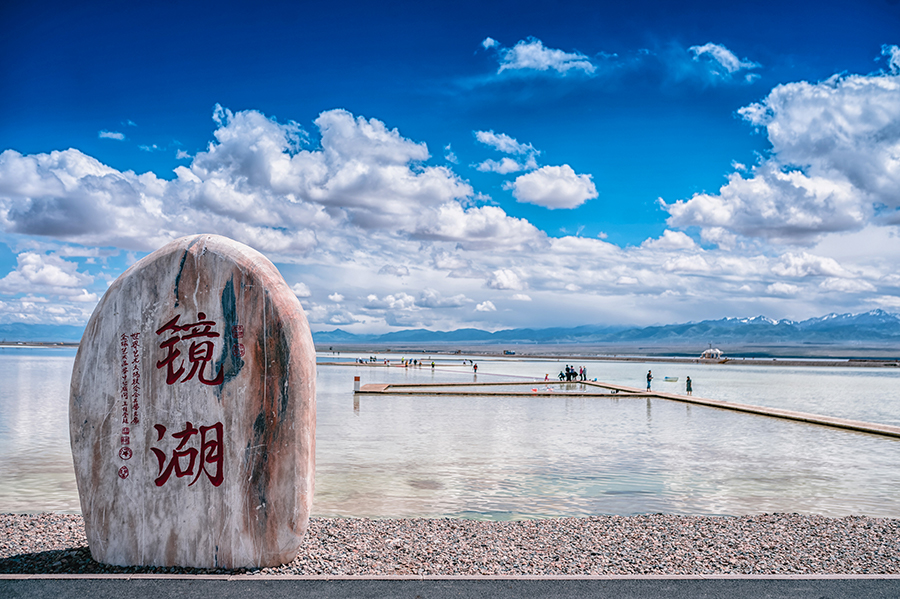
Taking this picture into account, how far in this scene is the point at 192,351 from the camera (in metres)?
6.73

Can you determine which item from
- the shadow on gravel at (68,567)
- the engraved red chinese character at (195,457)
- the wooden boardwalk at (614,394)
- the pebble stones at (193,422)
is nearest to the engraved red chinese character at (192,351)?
the pebble stones at (193,422)

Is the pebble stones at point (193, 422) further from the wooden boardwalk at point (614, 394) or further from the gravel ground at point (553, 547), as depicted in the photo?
the wooden boardwalk at point (614, 394)

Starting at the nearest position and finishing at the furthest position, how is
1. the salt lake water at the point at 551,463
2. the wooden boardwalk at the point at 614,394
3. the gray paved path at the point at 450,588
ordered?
the gray paved path at the point at 450,588 → the salt lake water at the point at 551,463 → the wooden boardwalk at the point at 614,394

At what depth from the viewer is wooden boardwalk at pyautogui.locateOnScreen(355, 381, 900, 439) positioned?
22000mm

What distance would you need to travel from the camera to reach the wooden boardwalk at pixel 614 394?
2200cm

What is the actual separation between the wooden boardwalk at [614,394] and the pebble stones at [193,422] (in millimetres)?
20767

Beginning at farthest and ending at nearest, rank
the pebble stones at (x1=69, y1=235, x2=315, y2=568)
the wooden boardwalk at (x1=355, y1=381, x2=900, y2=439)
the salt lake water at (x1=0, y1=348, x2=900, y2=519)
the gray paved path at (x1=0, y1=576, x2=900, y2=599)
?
the wooden boardwalk at (x1=355, y1=381, x2=900, y2=439), the salt lake water at (x1=0, y1=348, x2=900, y2=519), the pebble stones at (x1=69, y1=235, x2=315, y2=568), the gray paved path at (x1=0, y1=576, x2=900, y2=599)

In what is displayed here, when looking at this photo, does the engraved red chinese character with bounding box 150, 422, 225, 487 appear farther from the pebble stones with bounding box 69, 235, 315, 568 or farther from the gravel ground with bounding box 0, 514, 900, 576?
the gravel ground with bounding box 0, 514, 900, 576

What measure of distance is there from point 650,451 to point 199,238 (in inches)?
555

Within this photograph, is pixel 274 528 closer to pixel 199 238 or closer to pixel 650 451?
pixel 199 238

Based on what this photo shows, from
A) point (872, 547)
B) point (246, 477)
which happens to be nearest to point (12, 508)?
point (246, 477)

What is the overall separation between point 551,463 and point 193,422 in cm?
1031

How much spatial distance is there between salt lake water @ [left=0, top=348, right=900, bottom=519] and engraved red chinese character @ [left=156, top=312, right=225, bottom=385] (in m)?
4.51

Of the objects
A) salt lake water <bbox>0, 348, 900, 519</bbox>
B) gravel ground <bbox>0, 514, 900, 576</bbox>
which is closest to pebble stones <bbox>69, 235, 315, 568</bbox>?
gravel ground <bbox>0, 514, 900, 576</bbox>
